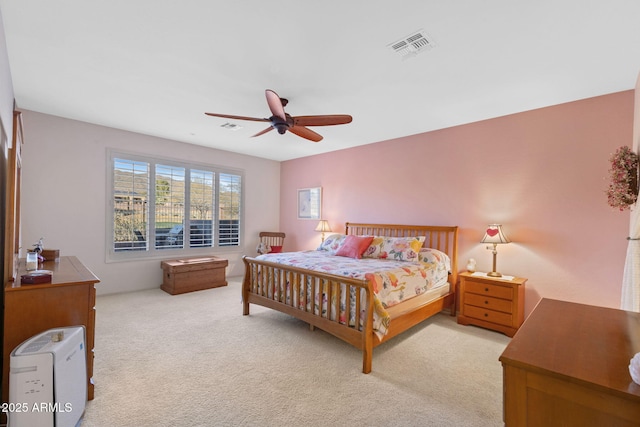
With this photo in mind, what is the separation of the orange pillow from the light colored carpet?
3.92ft

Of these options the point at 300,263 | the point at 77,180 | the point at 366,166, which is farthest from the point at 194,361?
the point at 366,166

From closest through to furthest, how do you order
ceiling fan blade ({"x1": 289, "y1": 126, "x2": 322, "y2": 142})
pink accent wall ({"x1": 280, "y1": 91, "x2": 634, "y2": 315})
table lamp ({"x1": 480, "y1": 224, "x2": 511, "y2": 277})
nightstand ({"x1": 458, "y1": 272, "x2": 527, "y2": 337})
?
1. pink accent wall ({"x1": 280, "y1": 91, "x2": 634, "y2": 315})
2. ceiling fan blade ({"x1": 289, "y1": 126, "x2": 322, "y2": 142})
3. nightstand ({"x1": 458, "y1": 272, "x2": 527, "y2": 337})
4. table lamp ({"x1": 480, "y1": 224, "x2": 511, "y2": 277})

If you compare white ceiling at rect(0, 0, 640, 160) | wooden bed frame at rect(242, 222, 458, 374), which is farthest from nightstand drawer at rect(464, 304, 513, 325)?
white ceiling at rect(0, 0, 640, 160)

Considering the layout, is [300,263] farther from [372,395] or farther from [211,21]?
[211,21]

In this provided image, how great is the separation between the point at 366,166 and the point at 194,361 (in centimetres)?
397

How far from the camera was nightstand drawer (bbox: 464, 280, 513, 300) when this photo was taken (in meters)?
3.29

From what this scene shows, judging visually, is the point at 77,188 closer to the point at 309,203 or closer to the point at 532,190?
the point at 309,203

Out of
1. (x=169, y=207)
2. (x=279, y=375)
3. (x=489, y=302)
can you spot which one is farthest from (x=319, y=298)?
(x=169, y=207)

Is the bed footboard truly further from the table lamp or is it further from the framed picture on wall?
the framed picture on wall

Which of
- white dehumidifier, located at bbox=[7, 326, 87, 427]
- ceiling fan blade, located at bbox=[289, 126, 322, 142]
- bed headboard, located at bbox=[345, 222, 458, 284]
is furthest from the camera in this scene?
bed headboard, located at bbox=[345, 222, 458, 284]

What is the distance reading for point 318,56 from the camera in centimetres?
240

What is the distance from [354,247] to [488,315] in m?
1.83

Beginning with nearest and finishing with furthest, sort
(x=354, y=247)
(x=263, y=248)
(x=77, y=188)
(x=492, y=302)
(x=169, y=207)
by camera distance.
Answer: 1. (x=492, y=302)
2. (x=354, y=247)
3. (x=77, y=188)
4. (x=169, y=207)
5. (x=263, y=248)

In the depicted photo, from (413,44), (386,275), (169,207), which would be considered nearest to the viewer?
(413,44)
